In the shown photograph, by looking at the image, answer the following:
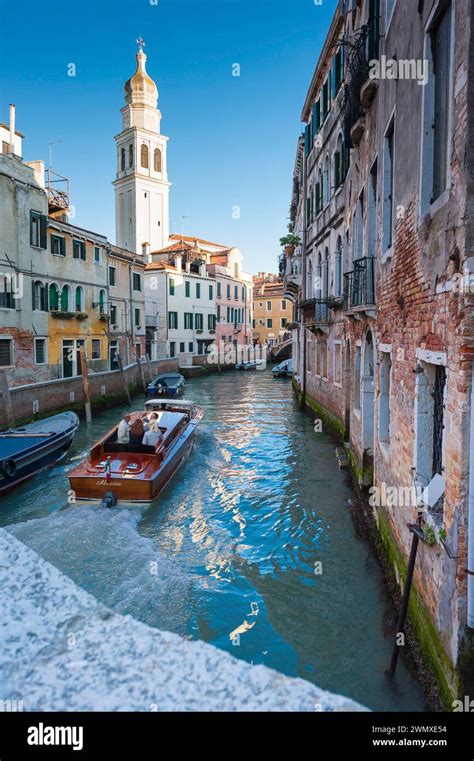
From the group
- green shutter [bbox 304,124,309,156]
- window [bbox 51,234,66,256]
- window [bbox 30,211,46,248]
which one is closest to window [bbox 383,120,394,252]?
green shutter [bbox 304,124,309,156]

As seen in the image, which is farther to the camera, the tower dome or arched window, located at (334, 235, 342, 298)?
the tower dome

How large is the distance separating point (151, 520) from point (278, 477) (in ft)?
10.4

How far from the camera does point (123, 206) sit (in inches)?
1628

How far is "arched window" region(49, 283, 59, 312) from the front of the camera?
18.7 m

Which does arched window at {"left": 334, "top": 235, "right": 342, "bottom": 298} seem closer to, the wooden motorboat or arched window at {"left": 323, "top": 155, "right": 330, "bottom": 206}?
arched window at {"left": 323, "top": 155, "right": 330, "bottom": 206}

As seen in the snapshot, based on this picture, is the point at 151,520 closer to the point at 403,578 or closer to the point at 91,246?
the point at 403,578

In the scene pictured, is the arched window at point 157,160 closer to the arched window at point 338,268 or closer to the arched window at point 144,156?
the arched window at point 144,156

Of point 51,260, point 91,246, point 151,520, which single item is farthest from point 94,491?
point 91,246

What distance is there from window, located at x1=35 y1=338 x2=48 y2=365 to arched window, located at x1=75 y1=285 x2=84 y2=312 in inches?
121

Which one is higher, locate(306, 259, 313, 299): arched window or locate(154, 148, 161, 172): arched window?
locate(154, 148, 161, 172): arched window

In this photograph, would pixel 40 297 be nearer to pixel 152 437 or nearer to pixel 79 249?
pixel 79 249

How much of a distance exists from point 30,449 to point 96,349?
42.6 feet

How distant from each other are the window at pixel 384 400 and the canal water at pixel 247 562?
1.50m

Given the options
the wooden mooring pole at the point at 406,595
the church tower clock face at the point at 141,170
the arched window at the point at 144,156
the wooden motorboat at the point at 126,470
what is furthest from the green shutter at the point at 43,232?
the arched window at the point at 144,156
